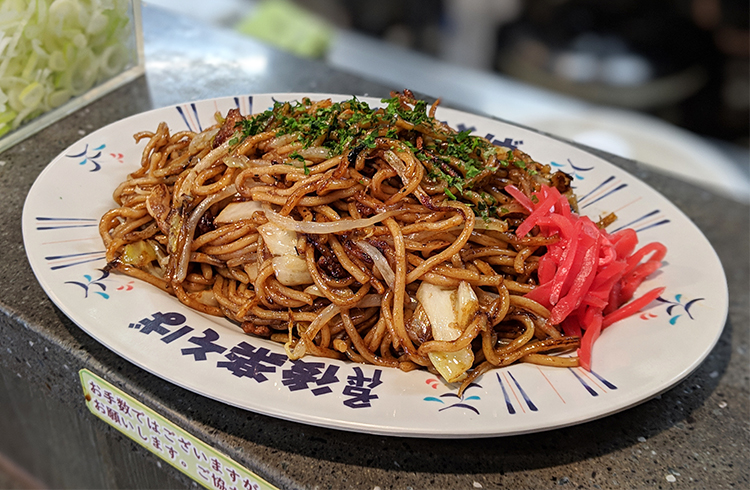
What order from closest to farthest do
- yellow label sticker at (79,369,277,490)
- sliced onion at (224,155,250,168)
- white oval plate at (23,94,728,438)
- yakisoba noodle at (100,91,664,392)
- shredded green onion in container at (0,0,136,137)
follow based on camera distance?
white oval plate at (23,94,728,438)
yellow label sticker at (79,369,277,490)
yakisoba noodle at (100,91,664,392)
sliced onion at (224,155,250,168)
shredded green onion in container at (0,0,136,137)

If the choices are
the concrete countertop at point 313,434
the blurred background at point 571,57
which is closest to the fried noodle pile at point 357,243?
the concrete countertop at point 313,434

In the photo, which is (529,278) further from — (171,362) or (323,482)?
(171,362)

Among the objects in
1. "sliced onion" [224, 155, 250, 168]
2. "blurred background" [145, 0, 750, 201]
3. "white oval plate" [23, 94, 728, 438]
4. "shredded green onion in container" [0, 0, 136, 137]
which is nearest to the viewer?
"white oval plate" [23, 94, 728, 438]

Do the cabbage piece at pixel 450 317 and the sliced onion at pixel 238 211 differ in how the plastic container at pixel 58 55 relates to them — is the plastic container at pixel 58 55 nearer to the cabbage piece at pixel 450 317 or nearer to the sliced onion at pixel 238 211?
the sliced onion at pixel 238 211

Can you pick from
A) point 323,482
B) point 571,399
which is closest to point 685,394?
point 571,399

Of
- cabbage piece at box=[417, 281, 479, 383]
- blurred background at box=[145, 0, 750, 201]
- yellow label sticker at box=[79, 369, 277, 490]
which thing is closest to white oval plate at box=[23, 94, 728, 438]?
cabbage piece at box=[417, 281, 479, 383]

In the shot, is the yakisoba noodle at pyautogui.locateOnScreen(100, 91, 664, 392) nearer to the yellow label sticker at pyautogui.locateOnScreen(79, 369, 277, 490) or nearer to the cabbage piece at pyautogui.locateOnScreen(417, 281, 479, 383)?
the cabbage piece at pyautogui.locateOnScreen(417, 281, 479, 383)
